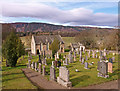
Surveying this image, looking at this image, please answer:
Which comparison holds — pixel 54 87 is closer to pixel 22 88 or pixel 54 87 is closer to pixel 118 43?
pixel 22 88

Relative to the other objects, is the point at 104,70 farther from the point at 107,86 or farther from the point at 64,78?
the point at 64,78

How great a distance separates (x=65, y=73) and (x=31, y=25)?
88.7 m

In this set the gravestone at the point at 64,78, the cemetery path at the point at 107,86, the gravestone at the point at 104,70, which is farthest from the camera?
the gravestone at the point at 104,70

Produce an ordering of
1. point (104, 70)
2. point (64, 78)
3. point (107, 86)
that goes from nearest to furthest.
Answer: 1. point (107, 86)
2. point (64, 78)
3. point (104, 70)

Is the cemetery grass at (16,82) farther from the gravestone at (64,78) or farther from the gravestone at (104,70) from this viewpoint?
the gravestone at (104,70)

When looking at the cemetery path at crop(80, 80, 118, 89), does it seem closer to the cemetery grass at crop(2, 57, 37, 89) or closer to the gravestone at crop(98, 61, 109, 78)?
the gravestone at crop(98, 61, 109, 78)

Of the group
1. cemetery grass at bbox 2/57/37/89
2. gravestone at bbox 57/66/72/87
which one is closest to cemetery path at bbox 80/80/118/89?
gravestone at bbox 57/66/72/87

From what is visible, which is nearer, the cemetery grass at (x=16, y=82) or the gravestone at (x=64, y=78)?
the cemetery grass at (x=16, y=82)

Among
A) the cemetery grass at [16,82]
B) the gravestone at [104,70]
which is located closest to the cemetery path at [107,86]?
the gravestone at [104,70]

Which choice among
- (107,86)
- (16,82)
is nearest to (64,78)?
(107,86)

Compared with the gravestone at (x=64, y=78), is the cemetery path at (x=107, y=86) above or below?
below

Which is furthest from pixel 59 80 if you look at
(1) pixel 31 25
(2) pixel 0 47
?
(1) pixel 31 25

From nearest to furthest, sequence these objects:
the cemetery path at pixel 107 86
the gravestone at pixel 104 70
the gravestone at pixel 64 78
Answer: the cemetery path at pixel 107 86 → the gravestone at pixel 64 78 → the gravestone at pixel 104 70

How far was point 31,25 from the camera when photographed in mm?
93500
